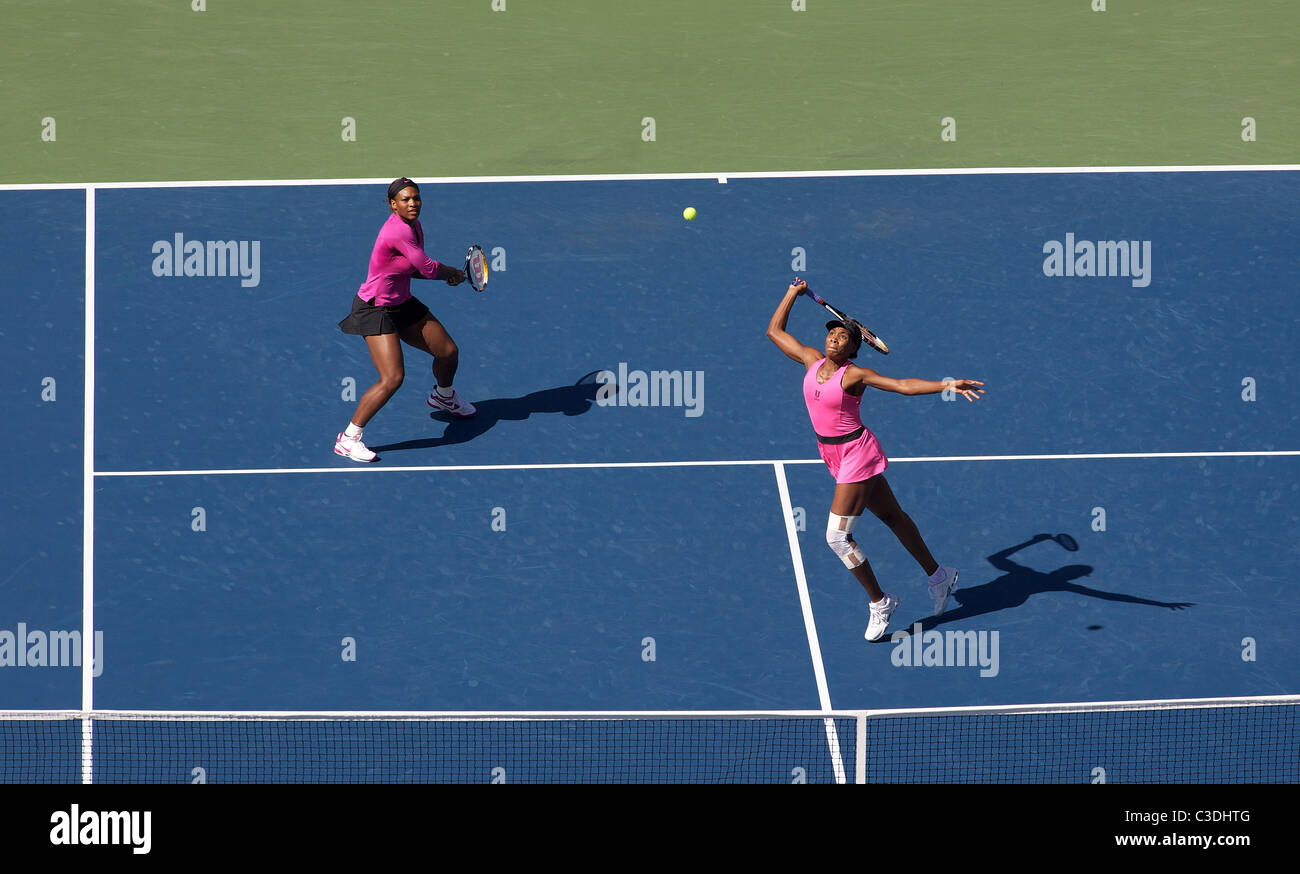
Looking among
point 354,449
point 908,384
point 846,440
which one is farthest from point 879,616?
point 354,449

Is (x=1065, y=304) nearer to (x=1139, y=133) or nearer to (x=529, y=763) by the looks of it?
(x=1139, y=133)

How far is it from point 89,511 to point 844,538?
20.8 ft

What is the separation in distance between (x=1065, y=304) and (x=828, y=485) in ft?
12.4

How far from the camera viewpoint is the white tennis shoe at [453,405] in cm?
1602

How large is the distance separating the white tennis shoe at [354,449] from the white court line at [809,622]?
347cm

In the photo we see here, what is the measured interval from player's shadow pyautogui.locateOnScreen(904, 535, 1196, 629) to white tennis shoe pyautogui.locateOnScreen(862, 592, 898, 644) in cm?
34

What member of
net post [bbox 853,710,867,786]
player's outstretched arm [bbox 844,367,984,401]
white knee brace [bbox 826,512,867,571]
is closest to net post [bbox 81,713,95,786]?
net post [bbox 853,710,867,786]

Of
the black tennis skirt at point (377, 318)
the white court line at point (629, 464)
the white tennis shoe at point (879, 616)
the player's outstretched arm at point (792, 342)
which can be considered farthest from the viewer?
the white court line at point (629, 464)

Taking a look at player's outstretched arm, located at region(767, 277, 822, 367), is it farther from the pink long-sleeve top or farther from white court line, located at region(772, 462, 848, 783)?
the pink long-sleeve top

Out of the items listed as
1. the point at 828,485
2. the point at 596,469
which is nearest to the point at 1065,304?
the point at 828,485

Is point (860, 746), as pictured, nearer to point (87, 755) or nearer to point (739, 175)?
point (87, 755)

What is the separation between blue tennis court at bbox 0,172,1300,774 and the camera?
1316 cm

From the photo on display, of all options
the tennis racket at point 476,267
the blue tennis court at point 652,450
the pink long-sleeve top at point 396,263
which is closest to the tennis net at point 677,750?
the blue tennis court at point 652,450

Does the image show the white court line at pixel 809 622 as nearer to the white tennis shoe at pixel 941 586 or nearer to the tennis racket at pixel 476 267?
the white tennis shoe at pixel 941 586
